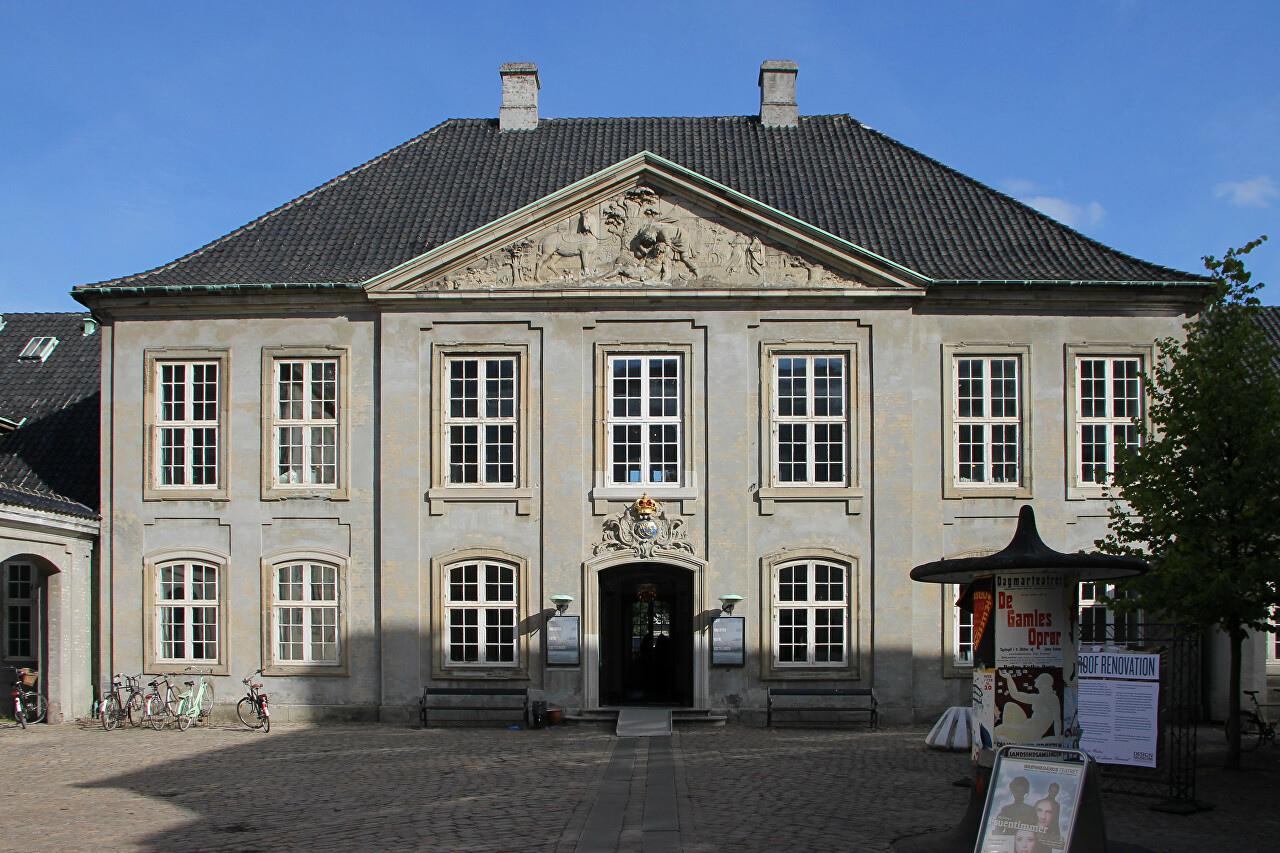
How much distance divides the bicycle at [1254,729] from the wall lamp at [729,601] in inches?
320

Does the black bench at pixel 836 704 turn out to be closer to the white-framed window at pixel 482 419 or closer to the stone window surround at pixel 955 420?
the stone window surround at pixel 955 420

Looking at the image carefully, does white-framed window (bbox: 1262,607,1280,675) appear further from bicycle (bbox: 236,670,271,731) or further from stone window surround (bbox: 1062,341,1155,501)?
bicycle (bbox: 236,670,271,731)

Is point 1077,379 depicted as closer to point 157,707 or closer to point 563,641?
point 563,641

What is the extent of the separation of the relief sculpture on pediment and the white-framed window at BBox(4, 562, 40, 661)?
1009 cm

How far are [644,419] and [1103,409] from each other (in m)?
8.38

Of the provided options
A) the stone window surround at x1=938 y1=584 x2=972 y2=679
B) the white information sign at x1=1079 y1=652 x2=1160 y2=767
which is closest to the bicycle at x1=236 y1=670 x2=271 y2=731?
the stone window surround at x1=938 y1=584 x2=972 y2=679

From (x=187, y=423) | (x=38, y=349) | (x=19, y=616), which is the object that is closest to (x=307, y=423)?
(x=187, y=423)

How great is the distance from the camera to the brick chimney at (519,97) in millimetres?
26750

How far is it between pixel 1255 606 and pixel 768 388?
30.1 ft

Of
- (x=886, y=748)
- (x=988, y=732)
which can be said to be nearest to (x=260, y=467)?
(x=886, y=748)

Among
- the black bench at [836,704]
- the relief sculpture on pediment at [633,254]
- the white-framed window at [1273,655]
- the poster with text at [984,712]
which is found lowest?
the black bench at [836,704]

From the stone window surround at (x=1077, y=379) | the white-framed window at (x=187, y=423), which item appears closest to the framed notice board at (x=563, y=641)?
the white-framed window at (x=187, y=423)

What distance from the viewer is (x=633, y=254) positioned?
72.2 ft

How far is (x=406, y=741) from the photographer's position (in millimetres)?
18859
